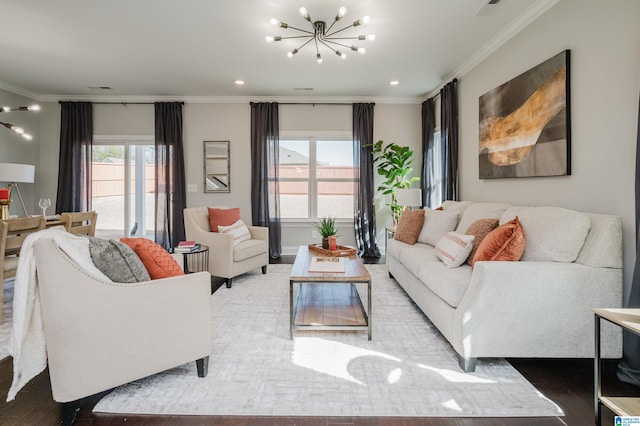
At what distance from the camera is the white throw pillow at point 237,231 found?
3.87 meters

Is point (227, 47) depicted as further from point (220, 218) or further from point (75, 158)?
point (75, 158)

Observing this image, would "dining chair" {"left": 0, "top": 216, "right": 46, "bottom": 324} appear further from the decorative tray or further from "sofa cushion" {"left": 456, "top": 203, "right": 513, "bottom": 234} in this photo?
"sofa cushion" {"left": 456, "top": 203, "right": 513, "bottom": 234}

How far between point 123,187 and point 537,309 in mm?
6113

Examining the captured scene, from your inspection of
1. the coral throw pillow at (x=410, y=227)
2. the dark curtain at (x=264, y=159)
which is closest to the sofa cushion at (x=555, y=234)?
the coral throw pillow at (x=410, y=227)

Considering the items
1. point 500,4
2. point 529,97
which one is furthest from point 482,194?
point 500,4

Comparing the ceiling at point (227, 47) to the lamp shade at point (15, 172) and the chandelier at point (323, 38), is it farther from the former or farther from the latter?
the lamp shade at point (15, 172)

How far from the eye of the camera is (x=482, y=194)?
151 inches

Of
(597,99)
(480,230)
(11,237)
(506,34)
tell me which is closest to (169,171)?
(11,237)

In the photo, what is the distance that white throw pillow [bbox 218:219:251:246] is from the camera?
12.7 ft

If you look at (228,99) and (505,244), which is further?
(228,99)

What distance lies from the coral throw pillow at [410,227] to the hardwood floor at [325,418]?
1.89m

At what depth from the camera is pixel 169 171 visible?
539 cm

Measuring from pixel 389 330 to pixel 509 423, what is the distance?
107cm

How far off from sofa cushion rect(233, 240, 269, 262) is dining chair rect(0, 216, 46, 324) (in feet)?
5.85
